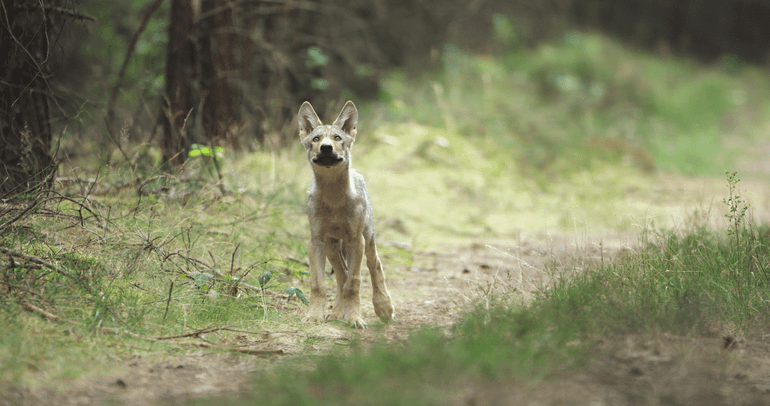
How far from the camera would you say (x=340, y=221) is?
198 inches

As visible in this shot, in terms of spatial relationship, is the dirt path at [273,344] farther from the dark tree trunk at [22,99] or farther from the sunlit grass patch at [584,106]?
the sunlit grass patch at [584,106]

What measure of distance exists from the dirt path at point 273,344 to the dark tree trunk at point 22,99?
2.48m

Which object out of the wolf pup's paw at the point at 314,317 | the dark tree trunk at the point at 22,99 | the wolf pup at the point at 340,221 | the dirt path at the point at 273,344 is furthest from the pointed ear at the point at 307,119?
the dark tree trunk at the point at 22,99

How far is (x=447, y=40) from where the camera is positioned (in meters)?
16.6

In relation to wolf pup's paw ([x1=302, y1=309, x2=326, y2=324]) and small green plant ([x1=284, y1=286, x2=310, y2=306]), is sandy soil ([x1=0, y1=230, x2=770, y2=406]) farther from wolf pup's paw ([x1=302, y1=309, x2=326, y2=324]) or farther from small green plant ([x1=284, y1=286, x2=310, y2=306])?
small green plant ([x1=284, y1=286, x2=310, y2=306])

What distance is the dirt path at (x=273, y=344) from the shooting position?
10.8 ft

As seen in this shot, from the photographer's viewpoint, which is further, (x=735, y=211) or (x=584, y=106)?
(x=584, y=106)

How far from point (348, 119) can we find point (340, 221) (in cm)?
86

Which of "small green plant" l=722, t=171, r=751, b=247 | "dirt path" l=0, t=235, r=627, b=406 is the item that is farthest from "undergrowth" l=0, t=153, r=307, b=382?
"small green plant" l=722, t=171, r=751, b=247

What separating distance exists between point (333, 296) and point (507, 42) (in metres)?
13.6

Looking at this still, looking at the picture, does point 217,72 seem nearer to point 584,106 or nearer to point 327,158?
point 327,158

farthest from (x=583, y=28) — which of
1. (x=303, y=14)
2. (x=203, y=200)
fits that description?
(x=203, y=200)

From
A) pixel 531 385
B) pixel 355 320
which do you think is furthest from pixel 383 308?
pixel 531 385

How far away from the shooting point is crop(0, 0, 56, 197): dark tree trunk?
216 inches
